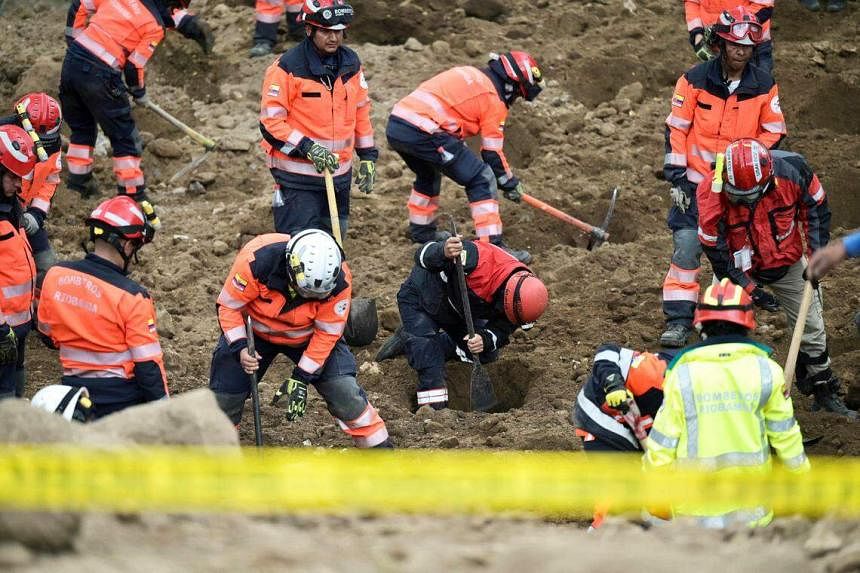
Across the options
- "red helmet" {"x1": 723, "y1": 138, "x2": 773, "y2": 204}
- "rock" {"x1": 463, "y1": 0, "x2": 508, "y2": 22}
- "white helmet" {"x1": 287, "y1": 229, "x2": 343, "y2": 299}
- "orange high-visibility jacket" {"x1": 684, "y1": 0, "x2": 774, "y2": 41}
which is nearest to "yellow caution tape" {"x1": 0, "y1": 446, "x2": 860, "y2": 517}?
"white helmet" {"x1": 287, "y1": 229, "x2": 343, "y2": 299}

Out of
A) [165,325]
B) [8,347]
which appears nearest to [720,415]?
[8,347]

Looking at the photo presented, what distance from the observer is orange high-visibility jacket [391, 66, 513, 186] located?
1073 cm

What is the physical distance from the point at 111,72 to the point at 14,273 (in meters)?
3.37

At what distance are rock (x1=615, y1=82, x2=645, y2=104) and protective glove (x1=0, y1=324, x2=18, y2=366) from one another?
7.56 metres

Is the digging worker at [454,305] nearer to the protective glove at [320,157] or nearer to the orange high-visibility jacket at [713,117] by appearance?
the protective glove at [320,157]

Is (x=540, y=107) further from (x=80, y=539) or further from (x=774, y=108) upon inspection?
(x=80, y=539)

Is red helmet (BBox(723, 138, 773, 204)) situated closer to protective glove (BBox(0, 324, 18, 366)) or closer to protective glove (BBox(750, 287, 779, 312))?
protective glove (BBox(750, 287, 779, 312))

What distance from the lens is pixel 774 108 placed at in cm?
991

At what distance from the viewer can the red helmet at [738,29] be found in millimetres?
9648

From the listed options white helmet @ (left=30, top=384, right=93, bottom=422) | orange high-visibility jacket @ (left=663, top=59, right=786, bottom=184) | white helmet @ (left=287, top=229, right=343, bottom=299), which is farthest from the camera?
orange high-visibility jacket @ (left=663, top=59, right=786, bottom=184)

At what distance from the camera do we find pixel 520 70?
10.8 metres

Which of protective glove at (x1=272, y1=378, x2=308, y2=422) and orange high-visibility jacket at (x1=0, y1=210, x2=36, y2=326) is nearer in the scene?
protective glove at (x1=272, y1=378, x2=308, y2=422)

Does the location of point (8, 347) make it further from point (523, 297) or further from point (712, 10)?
point (712, 10)

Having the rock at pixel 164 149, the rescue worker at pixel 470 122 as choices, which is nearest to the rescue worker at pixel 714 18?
Answer: the rescue worker at pixel 470 122
